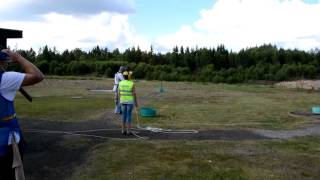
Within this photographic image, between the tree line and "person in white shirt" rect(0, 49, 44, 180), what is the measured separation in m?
48.9

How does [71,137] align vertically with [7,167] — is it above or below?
below

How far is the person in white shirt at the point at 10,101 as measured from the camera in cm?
416

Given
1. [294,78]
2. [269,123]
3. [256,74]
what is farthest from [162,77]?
[269,123]

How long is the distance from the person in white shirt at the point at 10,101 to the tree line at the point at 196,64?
48906mm

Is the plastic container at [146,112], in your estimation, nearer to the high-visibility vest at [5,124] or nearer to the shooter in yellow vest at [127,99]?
the shooter in yellow vest at [127,99]

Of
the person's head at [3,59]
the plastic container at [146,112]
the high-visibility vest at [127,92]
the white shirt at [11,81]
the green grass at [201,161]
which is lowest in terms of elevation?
the green grass at [201,161]

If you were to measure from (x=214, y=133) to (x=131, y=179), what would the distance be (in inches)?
205

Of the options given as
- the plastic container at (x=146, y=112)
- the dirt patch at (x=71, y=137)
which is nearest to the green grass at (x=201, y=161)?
the dirt patch at (x=71, y=137)

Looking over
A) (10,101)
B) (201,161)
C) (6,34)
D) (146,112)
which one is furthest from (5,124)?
(146,112)

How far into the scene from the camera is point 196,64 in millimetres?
69500

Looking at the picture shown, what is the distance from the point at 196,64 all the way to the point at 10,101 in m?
65.6

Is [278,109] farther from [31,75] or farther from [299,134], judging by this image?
[31,75]

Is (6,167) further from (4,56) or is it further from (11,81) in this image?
(4,56)

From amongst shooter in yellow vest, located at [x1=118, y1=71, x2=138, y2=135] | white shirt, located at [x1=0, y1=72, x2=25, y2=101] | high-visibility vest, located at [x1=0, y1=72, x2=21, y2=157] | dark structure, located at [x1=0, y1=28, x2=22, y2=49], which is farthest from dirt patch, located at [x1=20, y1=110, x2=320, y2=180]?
white shirt, located at [x1=0, y1=72, x2=25, y2=101]
